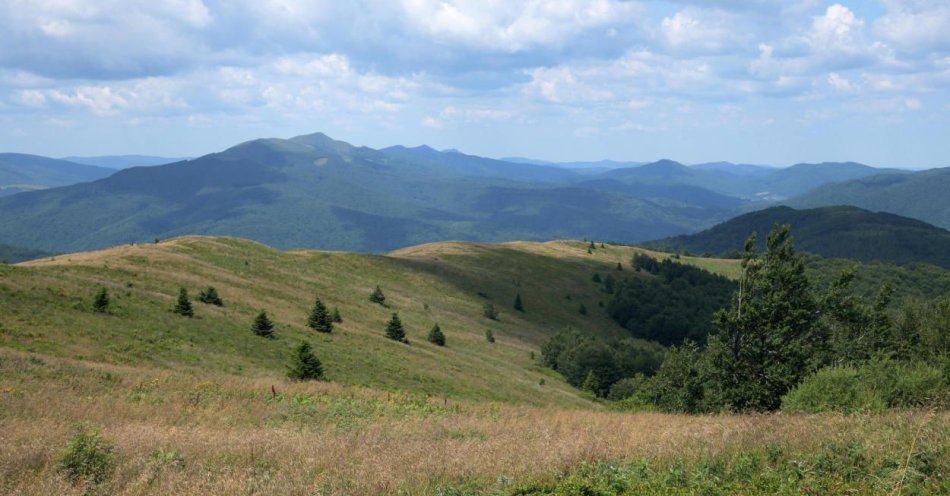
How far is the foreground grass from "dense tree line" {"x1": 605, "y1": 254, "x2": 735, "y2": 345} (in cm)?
8602

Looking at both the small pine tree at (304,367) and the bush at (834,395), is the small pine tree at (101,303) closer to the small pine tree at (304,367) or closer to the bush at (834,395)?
the small pine tree at (304,367)

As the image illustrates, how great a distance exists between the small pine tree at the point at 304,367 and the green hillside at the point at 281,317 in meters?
1.23

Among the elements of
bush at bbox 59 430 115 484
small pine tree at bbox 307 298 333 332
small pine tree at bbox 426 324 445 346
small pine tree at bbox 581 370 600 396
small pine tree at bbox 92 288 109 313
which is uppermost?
bush at bbox 59 430 115 484

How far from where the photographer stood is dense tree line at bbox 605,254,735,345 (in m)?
104

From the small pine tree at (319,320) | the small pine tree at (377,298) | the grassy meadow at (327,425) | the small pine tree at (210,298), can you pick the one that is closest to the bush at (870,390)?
the grassy meadow at (327,425)

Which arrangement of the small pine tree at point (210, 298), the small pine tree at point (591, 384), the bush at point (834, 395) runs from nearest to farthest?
the bush at point (834, 395), the small pine tree at point (210, 298), the small pine tree at point (591, 384)

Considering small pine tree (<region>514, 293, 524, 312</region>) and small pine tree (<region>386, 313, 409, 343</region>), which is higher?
small pine tree (<region>386, 313, 409, 343</region>)

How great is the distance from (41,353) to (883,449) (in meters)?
25.5

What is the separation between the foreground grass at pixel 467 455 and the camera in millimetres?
8281

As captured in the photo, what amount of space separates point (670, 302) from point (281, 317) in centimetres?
8858

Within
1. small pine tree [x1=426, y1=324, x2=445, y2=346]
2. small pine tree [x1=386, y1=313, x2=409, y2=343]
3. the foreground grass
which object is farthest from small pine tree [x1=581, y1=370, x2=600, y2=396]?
the foreground grass

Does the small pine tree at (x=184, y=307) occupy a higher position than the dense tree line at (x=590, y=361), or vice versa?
the small pine tree at (x=184, y=307)

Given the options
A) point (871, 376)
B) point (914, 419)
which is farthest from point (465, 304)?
point (914, 419)

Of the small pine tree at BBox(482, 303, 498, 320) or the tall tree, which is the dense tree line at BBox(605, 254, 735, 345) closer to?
the small pine tree at BBox(482, 303, 498, 320)
